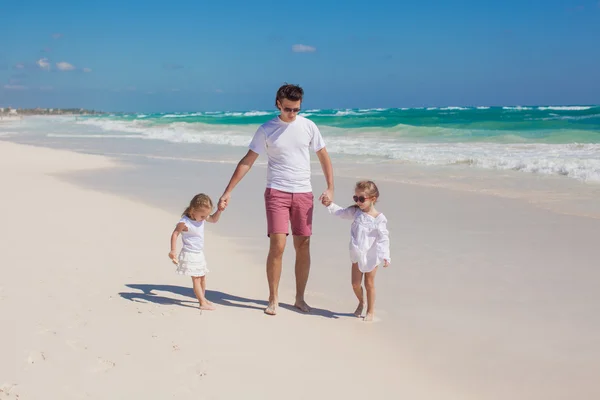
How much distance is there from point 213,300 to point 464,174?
9.30 metres

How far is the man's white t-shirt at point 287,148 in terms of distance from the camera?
Answer: 14.8 feet

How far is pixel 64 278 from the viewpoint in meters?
4.95

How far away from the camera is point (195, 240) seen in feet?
15.2

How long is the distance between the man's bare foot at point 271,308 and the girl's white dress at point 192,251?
54cm

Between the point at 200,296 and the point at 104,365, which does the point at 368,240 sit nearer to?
the point at 200,296

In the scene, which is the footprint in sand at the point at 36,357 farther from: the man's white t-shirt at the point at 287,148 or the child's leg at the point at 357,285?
the child's leg at the point at 357,285

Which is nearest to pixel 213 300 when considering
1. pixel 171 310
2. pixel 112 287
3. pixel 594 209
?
pixel 171 310

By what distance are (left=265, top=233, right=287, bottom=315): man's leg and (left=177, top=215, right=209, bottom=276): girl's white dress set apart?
51 centimetres

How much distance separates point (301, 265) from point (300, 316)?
1.33 ft

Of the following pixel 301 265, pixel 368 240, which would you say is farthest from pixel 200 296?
pixel 368 240

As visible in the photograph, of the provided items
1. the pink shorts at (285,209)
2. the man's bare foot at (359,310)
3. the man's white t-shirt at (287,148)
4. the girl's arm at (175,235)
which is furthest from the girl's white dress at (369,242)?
the girl's arm at (175,235)

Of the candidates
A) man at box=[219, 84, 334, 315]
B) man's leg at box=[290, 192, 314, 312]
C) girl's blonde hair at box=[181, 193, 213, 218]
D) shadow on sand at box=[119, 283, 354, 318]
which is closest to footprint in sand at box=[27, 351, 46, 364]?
shadow on sand at box=[119, 283, 354, 318]

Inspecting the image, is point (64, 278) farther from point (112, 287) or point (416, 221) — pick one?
point (416, 221)

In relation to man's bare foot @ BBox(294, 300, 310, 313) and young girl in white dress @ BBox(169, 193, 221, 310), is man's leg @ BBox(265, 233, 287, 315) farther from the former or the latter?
young girl in white dress @ BBox(169, 193, 221, 310)
